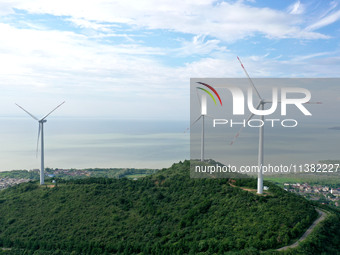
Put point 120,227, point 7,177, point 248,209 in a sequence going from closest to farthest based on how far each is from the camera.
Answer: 1. point 248,209
2. point 120,227
3. point 7,177

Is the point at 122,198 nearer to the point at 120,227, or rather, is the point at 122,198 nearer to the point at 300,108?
the point at 120,227

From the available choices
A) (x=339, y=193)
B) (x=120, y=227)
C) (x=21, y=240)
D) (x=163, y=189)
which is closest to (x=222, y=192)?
(x=163, y=189)

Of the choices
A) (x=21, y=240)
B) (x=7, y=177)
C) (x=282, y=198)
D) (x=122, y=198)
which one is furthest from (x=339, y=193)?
(x=7, y=177)

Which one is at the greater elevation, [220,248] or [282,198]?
[282,198]

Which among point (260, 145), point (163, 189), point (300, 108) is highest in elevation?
point (300, 108)

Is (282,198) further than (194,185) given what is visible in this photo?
No

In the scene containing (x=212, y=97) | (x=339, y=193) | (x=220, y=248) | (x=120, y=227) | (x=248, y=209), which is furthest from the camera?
(x=339, y=193)
